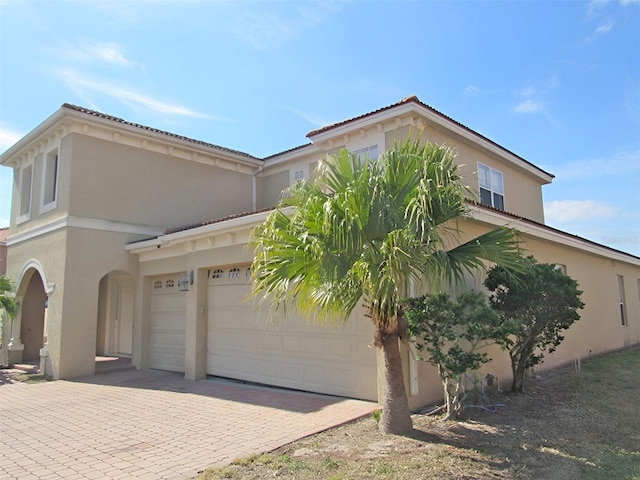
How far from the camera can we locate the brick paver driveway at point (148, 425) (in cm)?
587

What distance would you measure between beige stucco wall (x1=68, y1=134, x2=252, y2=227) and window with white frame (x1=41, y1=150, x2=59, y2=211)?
1.87 m

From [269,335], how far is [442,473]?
5.95 metres

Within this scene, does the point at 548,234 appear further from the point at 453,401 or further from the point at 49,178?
the point at 49,178

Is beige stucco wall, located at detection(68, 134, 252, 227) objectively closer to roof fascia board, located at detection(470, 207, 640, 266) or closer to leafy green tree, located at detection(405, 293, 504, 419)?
roof fascia board, located at detection(470, 207, 640, 266)

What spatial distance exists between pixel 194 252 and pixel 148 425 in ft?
17.9

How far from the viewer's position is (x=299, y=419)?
765 cm

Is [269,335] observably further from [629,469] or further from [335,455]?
[629,469]

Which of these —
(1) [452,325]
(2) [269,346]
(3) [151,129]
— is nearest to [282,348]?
(2) [269,346]

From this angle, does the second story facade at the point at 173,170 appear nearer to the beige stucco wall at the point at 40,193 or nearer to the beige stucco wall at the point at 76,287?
the beige stucco wall at the point at 40,193

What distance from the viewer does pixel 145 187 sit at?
1478cm

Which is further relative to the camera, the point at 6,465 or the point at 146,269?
the point at 146,269

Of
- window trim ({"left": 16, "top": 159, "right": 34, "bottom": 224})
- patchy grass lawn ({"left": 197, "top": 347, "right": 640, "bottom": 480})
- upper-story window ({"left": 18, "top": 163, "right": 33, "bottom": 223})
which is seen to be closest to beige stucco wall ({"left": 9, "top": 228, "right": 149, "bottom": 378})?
window trim ({"left": 16, "top": 159, "right": 34, "bottom": 224})

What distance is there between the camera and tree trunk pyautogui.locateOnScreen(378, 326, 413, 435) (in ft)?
21.2

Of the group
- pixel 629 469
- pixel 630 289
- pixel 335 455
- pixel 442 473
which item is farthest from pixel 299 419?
pixel 630 289
